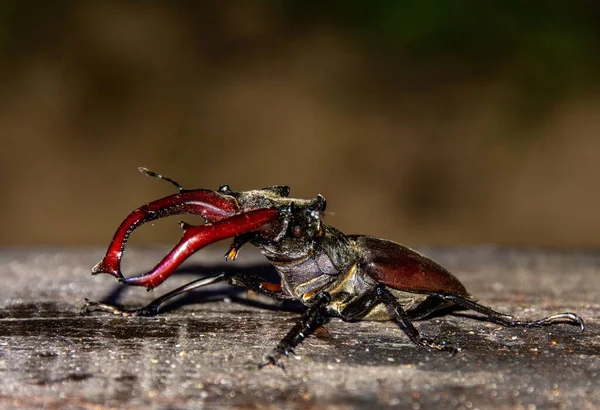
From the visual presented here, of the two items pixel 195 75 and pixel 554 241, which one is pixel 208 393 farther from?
pixel 195 75

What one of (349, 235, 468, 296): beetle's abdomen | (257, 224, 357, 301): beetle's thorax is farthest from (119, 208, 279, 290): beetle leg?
(349, 235, 468, 296): beetle's abdomen

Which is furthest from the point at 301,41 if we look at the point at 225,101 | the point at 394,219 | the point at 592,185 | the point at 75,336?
the point at 75,336

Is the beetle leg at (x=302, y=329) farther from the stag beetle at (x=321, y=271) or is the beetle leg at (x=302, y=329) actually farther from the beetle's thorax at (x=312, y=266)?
the beetle's thorax at (x=312, y=266)

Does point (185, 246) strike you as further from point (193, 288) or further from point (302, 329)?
point (193, 288)

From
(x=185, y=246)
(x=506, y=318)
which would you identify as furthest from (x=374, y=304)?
(x=185, y=246)

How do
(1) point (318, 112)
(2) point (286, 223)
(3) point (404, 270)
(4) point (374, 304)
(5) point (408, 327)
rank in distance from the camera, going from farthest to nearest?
1. (1) point (318, 112)
2. (3) point (404, 270)
3. (4) point (374, 304)
4. (2) point (286, 223)
5. (5) point (408, 327)

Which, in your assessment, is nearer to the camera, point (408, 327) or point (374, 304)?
point (408, 327)

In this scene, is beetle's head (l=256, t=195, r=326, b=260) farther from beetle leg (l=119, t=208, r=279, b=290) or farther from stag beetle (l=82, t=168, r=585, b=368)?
beetle leg (l=119, t=208, r=279, b=290)
